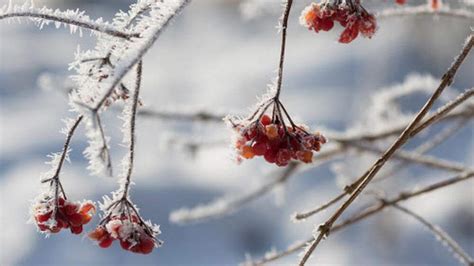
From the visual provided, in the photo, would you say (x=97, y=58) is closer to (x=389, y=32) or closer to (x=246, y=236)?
(x=246, y=236)

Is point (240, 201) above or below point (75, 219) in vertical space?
above

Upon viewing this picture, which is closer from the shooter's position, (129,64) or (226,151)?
(129,64)

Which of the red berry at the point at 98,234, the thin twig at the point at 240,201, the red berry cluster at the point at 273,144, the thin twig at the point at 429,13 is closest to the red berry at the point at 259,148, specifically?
the red berry cluster at the point at 273,144

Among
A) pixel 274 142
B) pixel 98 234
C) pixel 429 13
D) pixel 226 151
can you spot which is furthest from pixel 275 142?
pixel 226 151

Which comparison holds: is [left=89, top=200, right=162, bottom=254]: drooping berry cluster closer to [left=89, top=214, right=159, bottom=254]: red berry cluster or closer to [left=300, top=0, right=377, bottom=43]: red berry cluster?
[left=89, top=214, right=159, bottom=254]: red berry cluster

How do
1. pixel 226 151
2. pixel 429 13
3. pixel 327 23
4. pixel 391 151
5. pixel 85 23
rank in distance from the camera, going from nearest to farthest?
pixel 85 23 → pixel 391 151 → pixel 327 23 → pixel 429 13 → pixel 226 151

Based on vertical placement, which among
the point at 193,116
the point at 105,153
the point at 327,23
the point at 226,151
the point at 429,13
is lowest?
the point at 105,153

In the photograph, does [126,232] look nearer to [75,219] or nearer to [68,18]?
[75,219]

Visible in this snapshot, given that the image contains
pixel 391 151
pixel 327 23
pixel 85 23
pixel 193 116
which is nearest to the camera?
pixel 85 23
